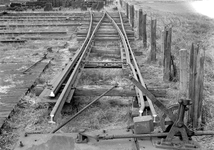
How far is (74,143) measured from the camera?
3078mm

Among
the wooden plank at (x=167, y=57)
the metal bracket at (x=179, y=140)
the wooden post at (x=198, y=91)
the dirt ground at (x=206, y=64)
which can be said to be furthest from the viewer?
the wooden plank at (x=167, y=57)

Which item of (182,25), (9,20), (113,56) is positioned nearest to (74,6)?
(9,20)

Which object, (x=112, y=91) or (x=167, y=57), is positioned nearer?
(x=112, y=91)

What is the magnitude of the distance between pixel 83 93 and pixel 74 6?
63.3ft

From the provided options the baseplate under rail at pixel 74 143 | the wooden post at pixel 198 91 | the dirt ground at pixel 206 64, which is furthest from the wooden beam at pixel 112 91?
the baseplate under rail at pixel 74 143

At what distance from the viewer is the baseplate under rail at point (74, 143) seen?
117 inches

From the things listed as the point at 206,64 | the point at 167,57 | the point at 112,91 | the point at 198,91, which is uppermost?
the point at 167,57

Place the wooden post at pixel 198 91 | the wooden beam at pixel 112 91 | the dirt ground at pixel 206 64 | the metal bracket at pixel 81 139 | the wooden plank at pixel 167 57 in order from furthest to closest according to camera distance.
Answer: the wooden plank at pixel 167 57 < the wooden beam at pixel 112 91 < the dirt ground at pixel 206 64 < the wooden post at pixel 198 91 < the metal bracket at pixel 81 139

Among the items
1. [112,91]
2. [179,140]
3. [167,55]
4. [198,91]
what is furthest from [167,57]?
[179,140]

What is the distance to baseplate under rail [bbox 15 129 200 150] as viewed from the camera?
2.98m

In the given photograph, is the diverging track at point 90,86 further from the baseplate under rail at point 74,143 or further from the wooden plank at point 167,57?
the baseplate under rail at point 74,143

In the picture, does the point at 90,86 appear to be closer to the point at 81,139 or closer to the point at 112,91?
the point at 112,91

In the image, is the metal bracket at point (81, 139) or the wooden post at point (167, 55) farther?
the wooden post at point (167, 55)

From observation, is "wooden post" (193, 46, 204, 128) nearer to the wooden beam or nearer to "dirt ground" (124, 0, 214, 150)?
"dirt ground" (124, 0, 214, 150)
